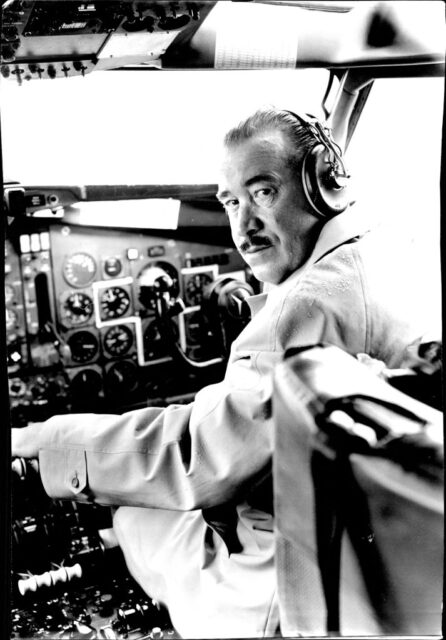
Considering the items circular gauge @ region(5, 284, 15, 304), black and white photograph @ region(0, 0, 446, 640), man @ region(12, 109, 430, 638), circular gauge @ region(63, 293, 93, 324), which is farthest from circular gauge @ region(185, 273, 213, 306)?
circular gauge @ region(5, 284, 15, 304)

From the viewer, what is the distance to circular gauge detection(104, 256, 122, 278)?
1756 mm

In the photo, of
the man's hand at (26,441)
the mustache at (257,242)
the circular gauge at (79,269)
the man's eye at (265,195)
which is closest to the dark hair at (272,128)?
the man's eye at (265,195)

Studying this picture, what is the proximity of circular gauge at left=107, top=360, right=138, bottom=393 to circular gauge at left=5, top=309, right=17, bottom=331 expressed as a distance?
0.87 ft

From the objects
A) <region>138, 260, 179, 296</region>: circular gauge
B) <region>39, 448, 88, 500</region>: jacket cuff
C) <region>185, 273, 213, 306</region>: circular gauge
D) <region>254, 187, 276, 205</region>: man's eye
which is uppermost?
<region>254, 187, 276, 205</region>: man's eye

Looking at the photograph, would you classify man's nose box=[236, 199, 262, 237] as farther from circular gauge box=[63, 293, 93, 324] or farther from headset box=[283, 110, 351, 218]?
circular gauge box=[63, 293, 93, 324]

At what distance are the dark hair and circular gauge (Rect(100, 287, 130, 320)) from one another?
46 centimetres

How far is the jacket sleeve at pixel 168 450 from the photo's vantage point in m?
1.65

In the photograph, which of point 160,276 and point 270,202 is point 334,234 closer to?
point 270,202

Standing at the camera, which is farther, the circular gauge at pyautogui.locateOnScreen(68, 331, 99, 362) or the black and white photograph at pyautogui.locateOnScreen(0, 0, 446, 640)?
the circular gauge at pyautogui.locateOnScreen(68, 331, 99, 362)

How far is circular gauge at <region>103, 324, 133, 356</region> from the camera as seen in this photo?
1.77 m

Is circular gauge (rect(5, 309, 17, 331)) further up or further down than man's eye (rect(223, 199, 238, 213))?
further down

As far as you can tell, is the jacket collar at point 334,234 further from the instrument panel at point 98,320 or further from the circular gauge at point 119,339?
the circular gauge at point 119,339

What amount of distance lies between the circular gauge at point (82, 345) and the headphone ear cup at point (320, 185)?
0.65m

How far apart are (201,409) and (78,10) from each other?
102cm
